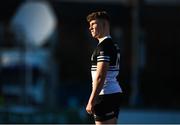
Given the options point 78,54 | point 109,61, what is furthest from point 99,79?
point 78,54

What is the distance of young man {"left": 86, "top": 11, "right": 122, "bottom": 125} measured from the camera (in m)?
7.81

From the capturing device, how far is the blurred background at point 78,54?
757 inches

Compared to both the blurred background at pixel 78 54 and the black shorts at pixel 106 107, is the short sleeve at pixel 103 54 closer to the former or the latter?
the black shorts at pixel 106 107

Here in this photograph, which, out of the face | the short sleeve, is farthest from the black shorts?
the face

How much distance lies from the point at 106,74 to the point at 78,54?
710 inches

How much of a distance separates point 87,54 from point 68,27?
109cm

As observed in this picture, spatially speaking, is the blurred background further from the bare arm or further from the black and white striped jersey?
the bare arm

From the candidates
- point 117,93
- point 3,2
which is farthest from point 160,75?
point 117,93

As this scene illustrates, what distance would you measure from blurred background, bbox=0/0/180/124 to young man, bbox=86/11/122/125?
7.86m

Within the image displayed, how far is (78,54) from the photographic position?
25.8 meters

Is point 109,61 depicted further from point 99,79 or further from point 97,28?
point 97,28

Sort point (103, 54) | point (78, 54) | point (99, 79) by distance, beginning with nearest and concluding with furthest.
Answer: point (99, 79), point (103, 54), point (78, 54)

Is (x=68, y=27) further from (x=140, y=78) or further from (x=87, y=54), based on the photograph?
(x=140, y=78)

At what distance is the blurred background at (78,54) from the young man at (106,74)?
7.86 m
